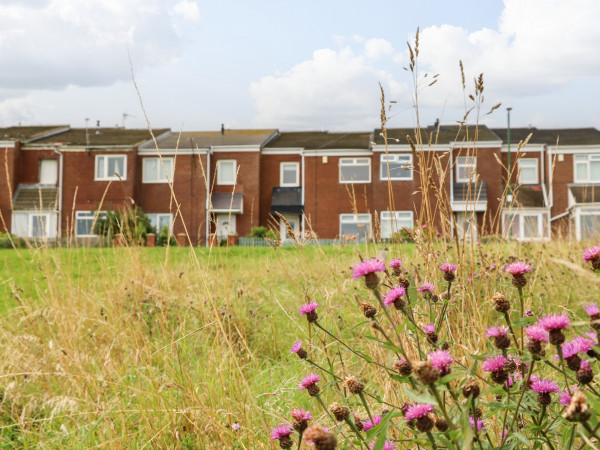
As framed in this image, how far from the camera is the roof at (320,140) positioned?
2378cm

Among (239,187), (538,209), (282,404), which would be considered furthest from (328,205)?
(282,404)

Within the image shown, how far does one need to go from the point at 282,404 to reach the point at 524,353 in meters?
1.74

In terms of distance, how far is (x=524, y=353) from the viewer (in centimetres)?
100

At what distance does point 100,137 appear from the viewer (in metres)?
25.1

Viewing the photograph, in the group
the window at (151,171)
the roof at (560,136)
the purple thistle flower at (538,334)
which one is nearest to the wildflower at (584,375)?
the purple thistle flower at (538,334)

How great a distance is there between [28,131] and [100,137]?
4.57m

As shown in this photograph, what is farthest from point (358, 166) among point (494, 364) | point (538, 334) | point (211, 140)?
point (538, 334)

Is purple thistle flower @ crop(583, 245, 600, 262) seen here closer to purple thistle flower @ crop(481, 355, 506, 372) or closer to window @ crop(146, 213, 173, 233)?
purple thistle flower @ crop(481, 355, 506, 372)

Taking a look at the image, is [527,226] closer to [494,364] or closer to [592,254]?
[592,254]

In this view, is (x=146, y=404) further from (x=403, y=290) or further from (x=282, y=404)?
(x=403, y=290)

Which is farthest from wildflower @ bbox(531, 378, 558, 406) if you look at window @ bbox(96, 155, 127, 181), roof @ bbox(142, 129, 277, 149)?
window @ bbox(96, 155, 127, 181)

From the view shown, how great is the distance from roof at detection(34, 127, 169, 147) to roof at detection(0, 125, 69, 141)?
18.6 inches

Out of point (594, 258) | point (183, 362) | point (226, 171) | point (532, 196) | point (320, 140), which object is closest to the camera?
point (594, 258)

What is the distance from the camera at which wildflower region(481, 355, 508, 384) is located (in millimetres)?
961
